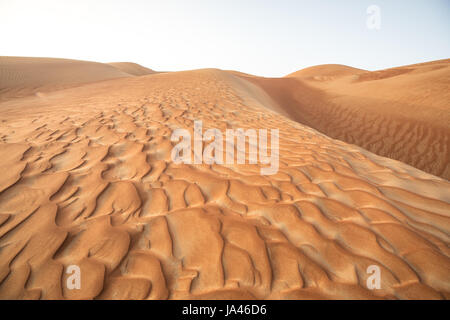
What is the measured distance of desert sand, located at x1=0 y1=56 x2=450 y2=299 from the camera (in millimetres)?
1185

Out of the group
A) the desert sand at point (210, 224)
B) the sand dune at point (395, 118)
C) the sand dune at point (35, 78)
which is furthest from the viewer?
the sand dune at point (35, 78)

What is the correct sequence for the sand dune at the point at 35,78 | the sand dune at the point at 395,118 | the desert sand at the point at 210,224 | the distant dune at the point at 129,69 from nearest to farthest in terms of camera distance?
the desert sand at the point at 210,224 < the sand dune at the point at 395,118 < the sand dune at the point at 35,78 < the distant dune at the point at 129,69

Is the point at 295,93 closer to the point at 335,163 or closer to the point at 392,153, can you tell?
the point at 392,153

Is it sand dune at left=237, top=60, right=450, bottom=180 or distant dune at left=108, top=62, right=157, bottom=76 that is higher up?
distant dune at left=108, top=62, right=157, bottom=76

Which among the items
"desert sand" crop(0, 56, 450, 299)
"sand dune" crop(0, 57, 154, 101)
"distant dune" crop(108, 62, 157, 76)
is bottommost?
"desert sand" crop(0, 56, 450, 299)

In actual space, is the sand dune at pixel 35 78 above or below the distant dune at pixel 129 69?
below

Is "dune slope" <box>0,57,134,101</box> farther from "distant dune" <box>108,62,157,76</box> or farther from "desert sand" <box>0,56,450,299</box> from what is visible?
"distant dune" <box>108,62,157,76</box>

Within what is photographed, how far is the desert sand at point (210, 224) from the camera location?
1185 millimetres

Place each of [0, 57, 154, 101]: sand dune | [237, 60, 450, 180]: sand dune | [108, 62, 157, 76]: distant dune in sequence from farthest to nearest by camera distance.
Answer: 1. [108, 62, 157, 76]: distant dune
2. [0, 57, 154, 101]: sand dune
3. [237, 60, 450, 180]: sand dune

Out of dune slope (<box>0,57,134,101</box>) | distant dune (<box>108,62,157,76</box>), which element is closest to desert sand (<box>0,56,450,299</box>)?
dune slope (<box>0,57,134,101</box>)

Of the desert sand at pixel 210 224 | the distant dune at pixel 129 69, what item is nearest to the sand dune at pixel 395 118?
the desert sand at pixel 210 224

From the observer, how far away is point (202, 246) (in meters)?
1.41

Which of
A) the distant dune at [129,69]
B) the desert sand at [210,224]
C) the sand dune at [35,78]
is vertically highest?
the distant dune at [129,69]

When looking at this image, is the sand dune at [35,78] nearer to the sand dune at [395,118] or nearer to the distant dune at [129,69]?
the sand dune at [395,118]
